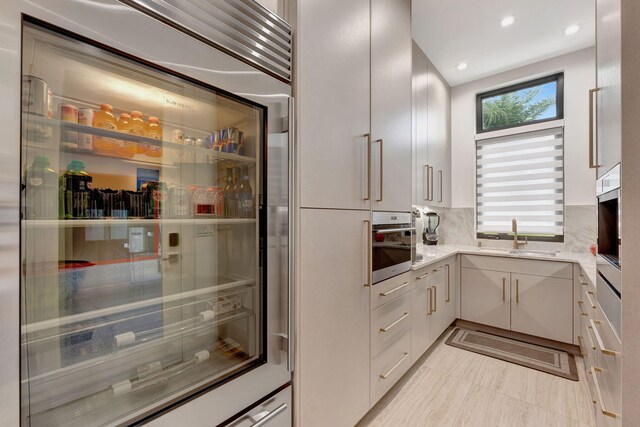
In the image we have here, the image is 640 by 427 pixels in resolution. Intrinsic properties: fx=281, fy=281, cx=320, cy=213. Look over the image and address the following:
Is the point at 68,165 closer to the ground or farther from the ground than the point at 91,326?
farther from the ground

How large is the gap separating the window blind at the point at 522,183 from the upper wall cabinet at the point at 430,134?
44cm

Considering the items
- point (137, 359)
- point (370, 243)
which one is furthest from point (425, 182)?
A: point (137, 359)

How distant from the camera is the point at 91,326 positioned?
74cm

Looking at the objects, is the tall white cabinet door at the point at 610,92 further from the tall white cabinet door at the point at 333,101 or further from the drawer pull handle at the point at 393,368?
the drawer pull handle at the point at 393,368

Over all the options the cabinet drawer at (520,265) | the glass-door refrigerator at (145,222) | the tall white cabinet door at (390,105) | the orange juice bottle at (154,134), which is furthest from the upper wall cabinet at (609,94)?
the cabinet drawer at (520,265)

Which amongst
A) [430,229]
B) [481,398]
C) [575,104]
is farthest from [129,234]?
[575,104]

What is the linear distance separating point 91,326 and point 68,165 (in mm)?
416

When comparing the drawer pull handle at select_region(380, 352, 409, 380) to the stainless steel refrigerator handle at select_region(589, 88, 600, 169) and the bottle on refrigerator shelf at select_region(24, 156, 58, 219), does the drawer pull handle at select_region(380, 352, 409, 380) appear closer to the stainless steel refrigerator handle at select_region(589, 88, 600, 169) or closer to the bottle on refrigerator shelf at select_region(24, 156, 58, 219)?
the stainless steel refrigerator handle at select_region(589, 88, 600, 169)

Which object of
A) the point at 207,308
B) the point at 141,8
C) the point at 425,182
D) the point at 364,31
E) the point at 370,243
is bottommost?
the point at 207,308

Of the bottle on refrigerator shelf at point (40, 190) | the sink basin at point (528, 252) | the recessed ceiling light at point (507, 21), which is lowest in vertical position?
the sink basin at point (528, 252)

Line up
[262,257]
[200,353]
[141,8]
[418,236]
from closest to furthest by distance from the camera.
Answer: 1. [141,8]
2. [200,353]
3. [262,257]
4. [418,236]

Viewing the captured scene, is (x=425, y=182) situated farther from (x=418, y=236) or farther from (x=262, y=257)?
(x=262, y=257)

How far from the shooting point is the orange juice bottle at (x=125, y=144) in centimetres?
78

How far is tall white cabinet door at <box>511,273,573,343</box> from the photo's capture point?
8.66ft
